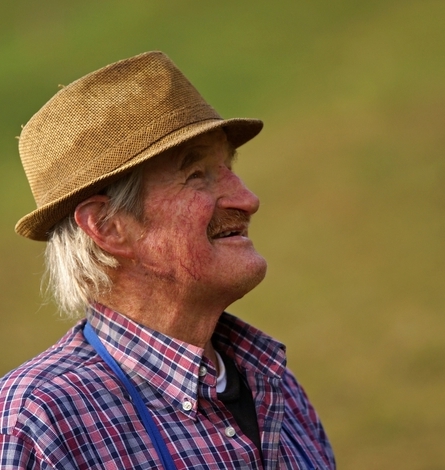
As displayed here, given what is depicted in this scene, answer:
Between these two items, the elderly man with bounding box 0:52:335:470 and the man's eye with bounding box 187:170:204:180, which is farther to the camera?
the man's eye with bounding box 187:170:204:180

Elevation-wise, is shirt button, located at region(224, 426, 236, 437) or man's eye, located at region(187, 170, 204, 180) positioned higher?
man's eye, located at region(187, 170, 204, 180)

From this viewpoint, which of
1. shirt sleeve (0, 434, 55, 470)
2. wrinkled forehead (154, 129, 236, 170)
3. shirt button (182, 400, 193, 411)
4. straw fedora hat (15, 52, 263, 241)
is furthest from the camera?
wrinkled forehead (154, 129, 236, 170)

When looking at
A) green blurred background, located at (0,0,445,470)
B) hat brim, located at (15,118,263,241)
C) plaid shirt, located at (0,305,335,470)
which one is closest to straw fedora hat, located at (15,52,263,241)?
hat brim, located at (15,118,263,241)

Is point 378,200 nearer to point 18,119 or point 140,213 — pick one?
point 18,119

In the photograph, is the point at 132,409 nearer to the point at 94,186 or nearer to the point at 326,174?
the point at 94,186

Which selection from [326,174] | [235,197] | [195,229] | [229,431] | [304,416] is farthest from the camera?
[326,174]

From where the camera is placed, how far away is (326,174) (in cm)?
1001

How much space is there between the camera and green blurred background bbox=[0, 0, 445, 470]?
7.54 meters

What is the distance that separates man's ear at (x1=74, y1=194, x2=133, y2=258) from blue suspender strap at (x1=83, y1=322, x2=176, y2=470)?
0.25 meters

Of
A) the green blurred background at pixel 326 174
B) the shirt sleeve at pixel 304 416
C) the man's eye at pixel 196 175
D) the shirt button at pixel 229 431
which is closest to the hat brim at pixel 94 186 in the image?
the man's eye at pixel 196 175

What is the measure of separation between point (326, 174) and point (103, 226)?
759cm

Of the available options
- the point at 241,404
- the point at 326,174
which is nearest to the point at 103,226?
the point at 241,404

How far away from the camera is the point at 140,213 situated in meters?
2.59

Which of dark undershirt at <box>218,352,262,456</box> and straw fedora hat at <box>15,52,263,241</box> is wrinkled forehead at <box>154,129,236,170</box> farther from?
dark undershirt at <box>218,352,262,456</box>
